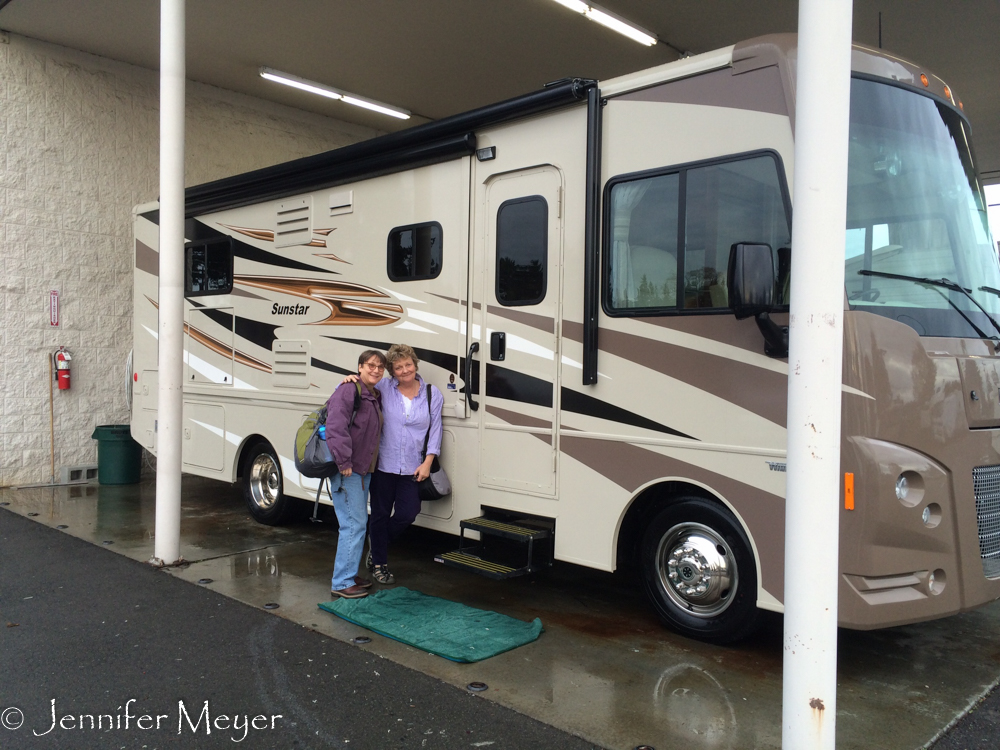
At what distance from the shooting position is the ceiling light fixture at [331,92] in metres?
10.6

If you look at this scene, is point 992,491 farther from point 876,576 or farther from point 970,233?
point 970,233

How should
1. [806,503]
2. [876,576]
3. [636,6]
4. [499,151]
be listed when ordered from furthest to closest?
1. [636,6]
2. [499,151]
3. [876,576]
4. [806,503]

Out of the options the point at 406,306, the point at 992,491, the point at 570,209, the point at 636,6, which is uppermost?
the point at 636,6

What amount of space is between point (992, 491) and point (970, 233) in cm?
138

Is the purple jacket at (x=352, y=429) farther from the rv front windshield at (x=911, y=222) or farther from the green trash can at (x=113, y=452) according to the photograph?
the green trash can at (x=113, y=452)

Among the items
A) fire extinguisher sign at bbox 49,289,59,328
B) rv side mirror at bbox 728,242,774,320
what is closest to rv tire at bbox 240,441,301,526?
fire extinguisher sign at bbox 49,289,59,328

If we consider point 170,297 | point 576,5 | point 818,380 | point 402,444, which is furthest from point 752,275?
point 576,5

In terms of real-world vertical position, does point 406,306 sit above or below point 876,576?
above

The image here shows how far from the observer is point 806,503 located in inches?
113

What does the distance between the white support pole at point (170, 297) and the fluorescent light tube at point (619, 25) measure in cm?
416

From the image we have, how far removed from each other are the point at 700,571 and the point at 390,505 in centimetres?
217

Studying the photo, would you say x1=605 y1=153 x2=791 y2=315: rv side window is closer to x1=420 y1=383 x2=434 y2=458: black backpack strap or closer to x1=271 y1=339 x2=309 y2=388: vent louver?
x1=420 y1=383 x2=434 y2=458: black backpack strap

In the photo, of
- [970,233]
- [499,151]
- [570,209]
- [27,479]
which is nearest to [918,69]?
[970,233]

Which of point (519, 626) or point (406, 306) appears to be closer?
point (519, 626)
